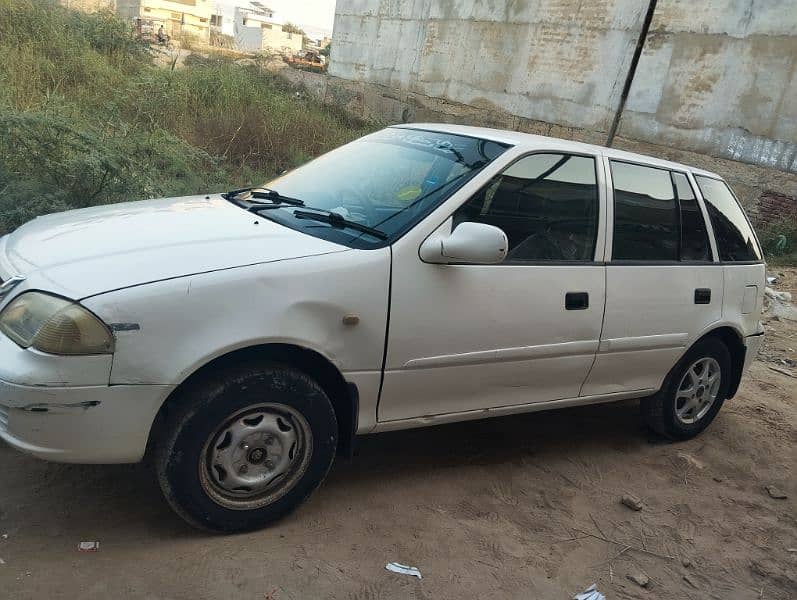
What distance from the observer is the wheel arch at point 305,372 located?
2760mm

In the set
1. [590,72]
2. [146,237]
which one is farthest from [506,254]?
[590,72]

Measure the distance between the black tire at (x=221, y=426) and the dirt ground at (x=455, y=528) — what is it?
12 cm

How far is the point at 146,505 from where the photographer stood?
124 inches

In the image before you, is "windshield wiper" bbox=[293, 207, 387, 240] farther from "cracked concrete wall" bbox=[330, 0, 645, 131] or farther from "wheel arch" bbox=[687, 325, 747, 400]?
"cracked concrete wall" bbox=[330, 0, 645, 131]

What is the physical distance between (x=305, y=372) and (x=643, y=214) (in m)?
2.30

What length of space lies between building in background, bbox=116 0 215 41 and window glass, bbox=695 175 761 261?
2751 cm

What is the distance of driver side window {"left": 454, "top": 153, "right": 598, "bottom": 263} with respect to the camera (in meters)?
3.52

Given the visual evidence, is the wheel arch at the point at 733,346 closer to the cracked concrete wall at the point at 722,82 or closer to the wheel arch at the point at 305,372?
the wheel arch at the point at 305,372

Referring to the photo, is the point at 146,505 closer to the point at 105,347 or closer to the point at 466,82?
the point at 105,347

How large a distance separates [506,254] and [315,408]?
1164 mm

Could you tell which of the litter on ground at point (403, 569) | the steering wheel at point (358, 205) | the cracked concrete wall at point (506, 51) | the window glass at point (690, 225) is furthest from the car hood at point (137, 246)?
the cracked concrete wall at point (506, 51)

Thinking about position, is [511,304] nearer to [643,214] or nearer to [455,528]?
[455,528]

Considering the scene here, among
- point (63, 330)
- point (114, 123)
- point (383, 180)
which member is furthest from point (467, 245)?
point (114, 123)

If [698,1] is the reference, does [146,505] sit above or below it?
below
